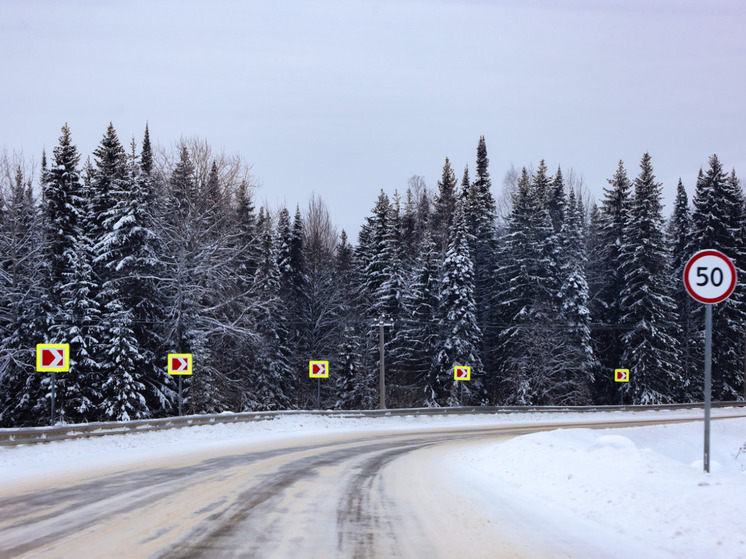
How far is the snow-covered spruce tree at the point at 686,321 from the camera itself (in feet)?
193

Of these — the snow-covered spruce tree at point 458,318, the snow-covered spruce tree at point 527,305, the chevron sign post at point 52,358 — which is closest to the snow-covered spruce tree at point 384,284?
the snow-covered spruce tree at point 458,318

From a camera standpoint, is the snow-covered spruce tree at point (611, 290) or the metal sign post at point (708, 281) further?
the snow-covered spruce tree at point (611, 290)

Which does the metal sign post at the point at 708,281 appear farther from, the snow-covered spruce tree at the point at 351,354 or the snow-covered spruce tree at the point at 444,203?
the snow-covered spruce tree at the point at 444,203

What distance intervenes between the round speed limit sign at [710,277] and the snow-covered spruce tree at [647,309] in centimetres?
4532

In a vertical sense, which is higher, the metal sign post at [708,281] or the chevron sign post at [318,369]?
the metal sign post at [708,281]

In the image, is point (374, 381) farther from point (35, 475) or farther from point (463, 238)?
point (35, 475)

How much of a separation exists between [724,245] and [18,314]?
52.5 m

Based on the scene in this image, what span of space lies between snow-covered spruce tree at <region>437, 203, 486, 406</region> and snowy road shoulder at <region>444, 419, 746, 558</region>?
3630 cm

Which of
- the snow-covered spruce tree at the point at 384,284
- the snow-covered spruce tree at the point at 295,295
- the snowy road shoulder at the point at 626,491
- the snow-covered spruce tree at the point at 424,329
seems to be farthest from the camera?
the snow-covered spruce tree at the point at 295,295

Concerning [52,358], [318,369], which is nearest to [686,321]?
[318,369]

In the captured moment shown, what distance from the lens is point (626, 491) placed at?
9.40 meters

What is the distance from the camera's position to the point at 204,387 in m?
40.7

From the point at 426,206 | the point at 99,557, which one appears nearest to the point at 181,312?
the point at 99,557

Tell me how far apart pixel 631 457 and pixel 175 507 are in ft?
23.9
